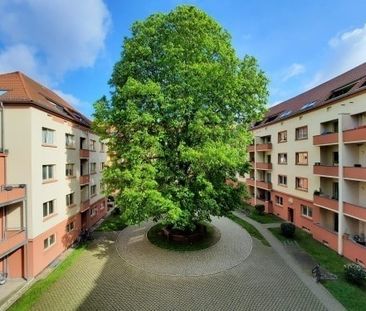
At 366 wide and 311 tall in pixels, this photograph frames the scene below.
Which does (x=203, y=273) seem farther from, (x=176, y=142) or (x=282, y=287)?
(x=176, y=142)

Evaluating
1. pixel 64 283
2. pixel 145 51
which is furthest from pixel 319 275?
pixel 145 51

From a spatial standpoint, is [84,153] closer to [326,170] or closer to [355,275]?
[326,170]

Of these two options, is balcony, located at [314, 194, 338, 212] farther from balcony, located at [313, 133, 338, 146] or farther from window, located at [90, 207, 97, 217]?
window, located at [90, 207, 97, 217]

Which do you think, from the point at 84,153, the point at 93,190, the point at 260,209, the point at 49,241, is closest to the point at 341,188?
the point at 260,209

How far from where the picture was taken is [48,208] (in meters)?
22.0

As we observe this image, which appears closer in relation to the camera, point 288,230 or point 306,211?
point 288,230

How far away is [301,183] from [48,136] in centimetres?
2584

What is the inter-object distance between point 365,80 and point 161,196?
19015 millimetres

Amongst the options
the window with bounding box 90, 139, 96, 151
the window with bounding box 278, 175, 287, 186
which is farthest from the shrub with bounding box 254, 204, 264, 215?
the window with bounding box 90, 139, 96, 151

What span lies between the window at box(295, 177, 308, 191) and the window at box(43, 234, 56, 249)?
81.5ft

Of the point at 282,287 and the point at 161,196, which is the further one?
the point at 161,196

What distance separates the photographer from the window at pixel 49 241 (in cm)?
2131

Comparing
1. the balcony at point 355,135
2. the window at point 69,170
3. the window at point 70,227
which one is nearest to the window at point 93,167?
the window at point 69,170

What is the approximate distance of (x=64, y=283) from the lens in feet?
60.0
